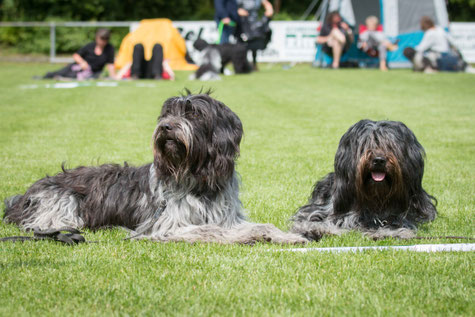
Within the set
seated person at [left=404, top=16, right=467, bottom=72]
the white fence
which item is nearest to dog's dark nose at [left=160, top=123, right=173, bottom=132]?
seated person at [left=404, top=16, right=467, bottom=72]

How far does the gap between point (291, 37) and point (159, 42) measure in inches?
278

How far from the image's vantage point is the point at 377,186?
4.55 m

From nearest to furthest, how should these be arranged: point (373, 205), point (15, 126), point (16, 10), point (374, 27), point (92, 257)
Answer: point (92, 257) → point (373, 205) → point (15, 126) → point (374, 27) → point (16, 10)

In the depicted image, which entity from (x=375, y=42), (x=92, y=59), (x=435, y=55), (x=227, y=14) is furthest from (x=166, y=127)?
(x=375, y=42)

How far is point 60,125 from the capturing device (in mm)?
10391

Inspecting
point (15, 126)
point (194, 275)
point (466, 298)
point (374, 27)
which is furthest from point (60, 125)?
point (374, 27)

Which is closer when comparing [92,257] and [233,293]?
[233,293]

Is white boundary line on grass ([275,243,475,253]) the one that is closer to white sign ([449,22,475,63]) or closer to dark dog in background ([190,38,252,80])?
dark dog in background ([190,38,252,80])

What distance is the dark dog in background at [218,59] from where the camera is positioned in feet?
62.6

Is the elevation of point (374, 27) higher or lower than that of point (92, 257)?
higher

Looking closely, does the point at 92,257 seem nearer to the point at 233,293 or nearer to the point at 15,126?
the point at 233,293

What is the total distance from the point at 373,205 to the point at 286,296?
1.82 meters

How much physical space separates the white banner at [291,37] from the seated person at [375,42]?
3650 mm

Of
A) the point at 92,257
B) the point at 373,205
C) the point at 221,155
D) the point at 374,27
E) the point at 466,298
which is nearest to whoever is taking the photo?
the point at 466,298
